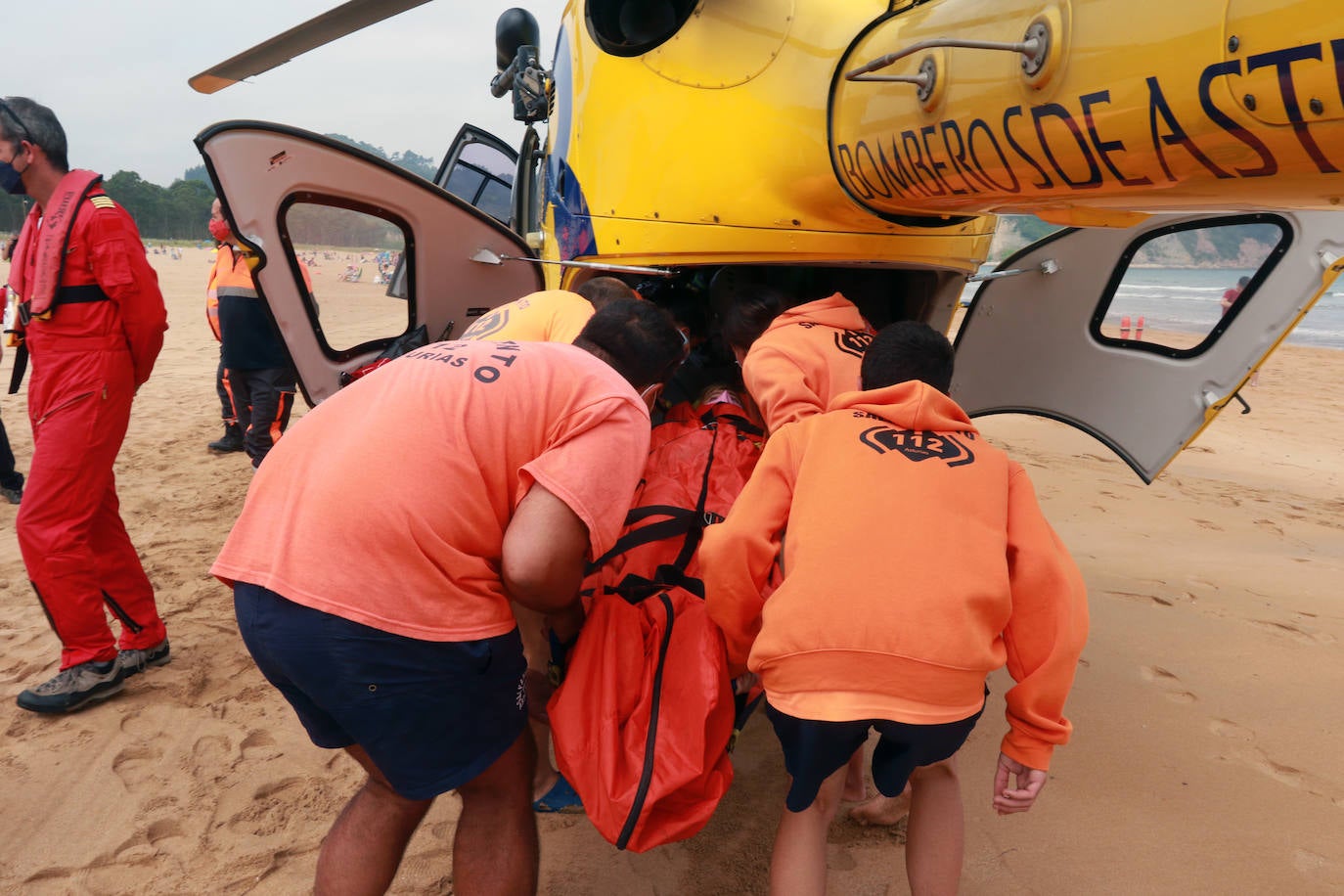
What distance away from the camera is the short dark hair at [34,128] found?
288 cm

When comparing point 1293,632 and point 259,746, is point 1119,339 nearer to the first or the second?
point 1293,632

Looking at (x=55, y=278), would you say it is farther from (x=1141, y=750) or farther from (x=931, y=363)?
(x=1141, y=750)

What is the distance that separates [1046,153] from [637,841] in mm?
1666

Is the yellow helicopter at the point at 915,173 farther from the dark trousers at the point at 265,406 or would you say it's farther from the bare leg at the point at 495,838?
the dark trousers at the point at 265,406

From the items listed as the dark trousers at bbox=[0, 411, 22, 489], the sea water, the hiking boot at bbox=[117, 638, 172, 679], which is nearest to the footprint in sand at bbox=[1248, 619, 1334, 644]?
the hiking boot at bbox=[117, 638, 172, 679]

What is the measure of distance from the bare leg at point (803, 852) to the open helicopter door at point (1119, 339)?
2019mm

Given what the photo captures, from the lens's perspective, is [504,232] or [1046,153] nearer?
[1046,153]

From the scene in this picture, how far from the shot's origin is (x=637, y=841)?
5.93ft

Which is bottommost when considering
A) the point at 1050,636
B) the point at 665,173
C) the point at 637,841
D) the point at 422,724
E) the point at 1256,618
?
the point at 1256,618

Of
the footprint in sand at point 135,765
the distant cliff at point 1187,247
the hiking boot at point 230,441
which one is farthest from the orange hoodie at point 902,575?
the distant cliff at point 1187,247

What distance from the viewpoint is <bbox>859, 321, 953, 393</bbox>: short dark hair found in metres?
1.96

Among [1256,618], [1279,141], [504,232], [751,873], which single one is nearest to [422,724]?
[751,873]

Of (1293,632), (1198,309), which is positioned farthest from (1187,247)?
(1293,632)

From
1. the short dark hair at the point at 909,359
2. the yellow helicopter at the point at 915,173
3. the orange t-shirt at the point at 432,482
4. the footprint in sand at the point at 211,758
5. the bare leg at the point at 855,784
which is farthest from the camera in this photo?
the footprint in sand at the point at 211,758
